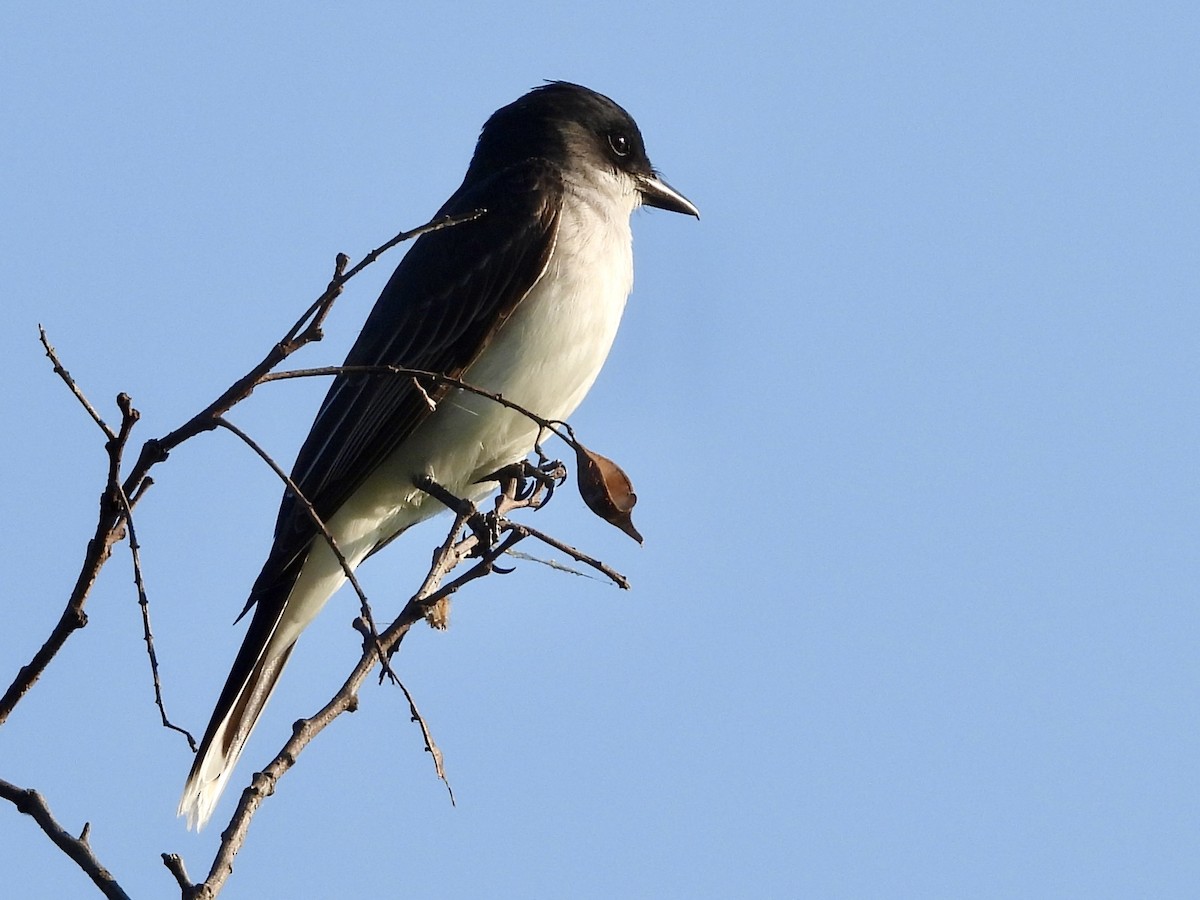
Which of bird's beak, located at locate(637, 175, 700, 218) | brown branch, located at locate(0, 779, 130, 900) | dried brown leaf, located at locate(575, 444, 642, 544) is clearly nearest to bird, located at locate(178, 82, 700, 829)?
bird's beak, located at locate(637, 175, 700, 218)

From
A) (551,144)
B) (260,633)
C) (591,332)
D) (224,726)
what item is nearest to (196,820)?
(224,726)

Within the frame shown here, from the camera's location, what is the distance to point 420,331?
222 inches

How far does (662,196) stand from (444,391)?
6.27ft

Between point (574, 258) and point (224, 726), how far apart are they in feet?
6.58

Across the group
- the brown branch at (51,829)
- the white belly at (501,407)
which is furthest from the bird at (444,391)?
the brown branch at (51,829)

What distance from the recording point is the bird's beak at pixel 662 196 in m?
6.65

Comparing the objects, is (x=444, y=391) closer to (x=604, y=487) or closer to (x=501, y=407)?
(x=501, y=407)

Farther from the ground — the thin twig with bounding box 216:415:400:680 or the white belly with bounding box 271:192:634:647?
the white belly with bounding box 271:192:634:647

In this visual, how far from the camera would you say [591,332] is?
17.7 ft

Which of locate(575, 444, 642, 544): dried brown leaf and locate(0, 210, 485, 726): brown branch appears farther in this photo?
locate(575, 444, 642, 544): dried brown leaf

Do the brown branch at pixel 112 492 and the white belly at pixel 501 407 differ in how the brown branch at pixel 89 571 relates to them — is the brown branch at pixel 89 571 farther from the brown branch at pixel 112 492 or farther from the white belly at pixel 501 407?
the white belly at pixel 501 407

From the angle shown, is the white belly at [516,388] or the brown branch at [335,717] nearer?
the brown branch at [335,717]

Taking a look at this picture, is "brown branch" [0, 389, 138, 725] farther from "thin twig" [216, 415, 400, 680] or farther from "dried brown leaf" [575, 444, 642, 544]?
"dried brown leaf" [575, 444, 642, 544]

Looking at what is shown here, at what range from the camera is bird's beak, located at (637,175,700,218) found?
6.65m
